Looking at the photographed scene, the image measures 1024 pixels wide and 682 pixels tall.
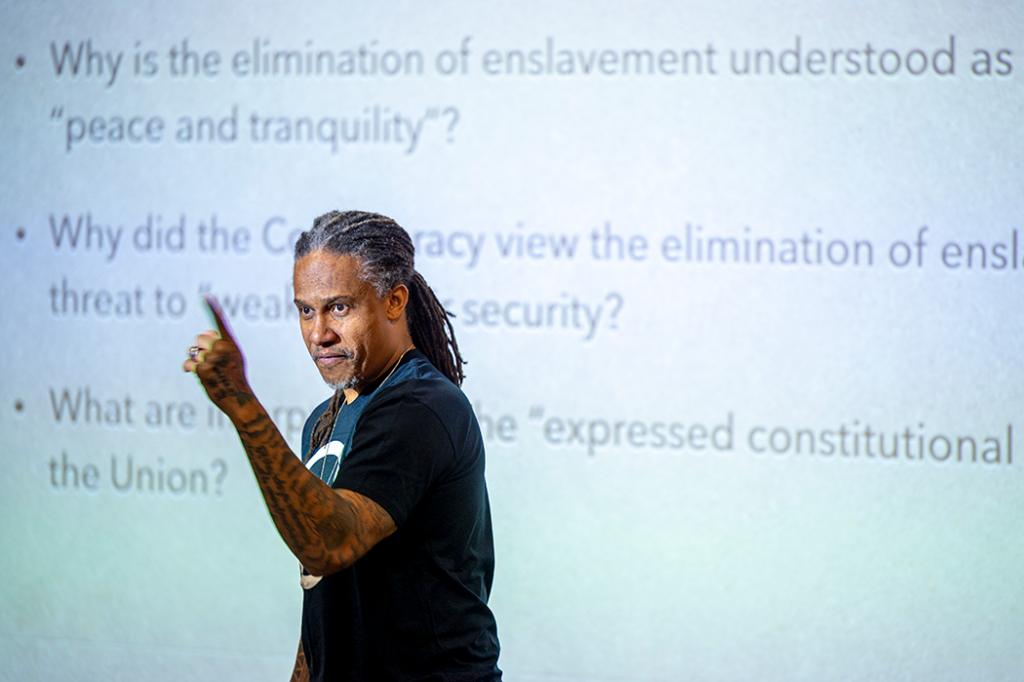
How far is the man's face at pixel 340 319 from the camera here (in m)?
1.13

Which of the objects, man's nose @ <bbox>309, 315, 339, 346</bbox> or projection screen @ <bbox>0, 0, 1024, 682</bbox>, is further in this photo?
projection screen @ <bbox>0, 0, 1024, 682</bbox>

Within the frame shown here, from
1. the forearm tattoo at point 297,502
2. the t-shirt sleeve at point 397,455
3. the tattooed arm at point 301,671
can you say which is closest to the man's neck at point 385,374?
the t-shirt sleeve at point 397,455

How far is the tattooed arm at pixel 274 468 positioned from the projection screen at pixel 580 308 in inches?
56.9

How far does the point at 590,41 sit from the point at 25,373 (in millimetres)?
1668

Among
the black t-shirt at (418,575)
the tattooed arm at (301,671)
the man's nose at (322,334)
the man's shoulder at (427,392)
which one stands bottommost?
the tattooed arm at (301,671)

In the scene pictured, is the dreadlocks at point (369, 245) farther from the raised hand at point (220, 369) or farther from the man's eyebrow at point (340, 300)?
the raised hand at point (220, 369)

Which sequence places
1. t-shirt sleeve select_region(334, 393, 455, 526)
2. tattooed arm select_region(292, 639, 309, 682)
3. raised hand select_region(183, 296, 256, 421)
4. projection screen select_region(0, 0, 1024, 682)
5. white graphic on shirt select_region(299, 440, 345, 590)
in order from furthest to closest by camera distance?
projection screen select_region(0, 0, 1024, 682), tattooed arm select_region(292, 639, 309, 682), white graphic on shirt select_region(299, 440, 345, 590), t-shirt sleeve select_region(334, 393, 455, 526), raised hand select_region(183, 296, 256, 421)

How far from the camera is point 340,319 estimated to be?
3.71 ft

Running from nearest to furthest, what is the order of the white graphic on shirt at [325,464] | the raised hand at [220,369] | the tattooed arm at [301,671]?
1. the raised hand at [220,369]
2. the white graphic on shirt at [325,464]
3. the tattooed arm at [301,671]

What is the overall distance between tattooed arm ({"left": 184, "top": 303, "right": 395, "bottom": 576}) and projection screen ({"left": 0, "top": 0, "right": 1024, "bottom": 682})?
1.45 metres

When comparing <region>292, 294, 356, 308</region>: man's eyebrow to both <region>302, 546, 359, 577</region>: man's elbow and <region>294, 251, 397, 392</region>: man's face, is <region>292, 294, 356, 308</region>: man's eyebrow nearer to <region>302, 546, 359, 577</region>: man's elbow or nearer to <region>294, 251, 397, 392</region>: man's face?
<region>294, 251, 397, 392</region>: man's face

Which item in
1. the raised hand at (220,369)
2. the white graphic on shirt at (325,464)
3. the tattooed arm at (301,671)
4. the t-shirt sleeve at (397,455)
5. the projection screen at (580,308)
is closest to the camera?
the raised hand at (220,369)

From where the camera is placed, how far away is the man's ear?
117cm

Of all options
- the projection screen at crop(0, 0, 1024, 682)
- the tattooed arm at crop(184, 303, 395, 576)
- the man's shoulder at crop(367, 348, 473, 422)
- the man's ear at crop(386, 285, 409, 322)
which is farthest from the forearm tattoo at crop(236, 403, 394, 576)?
the projection screen at crop(0, 0, 1024, 682)
